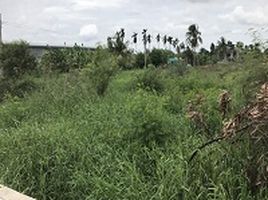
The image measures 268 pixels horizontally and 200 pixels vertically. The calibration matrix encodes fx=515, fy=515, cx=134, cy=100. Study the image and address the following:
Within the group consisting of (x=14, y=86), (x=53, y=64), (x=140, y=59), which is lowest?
(x=140, y=59)

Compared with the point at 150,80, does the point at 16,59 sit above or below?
above

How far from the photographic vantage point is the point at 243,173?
14.2ft

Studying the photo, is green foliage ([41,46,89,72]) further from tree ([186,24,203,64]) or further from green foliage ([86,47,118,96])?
tree ([186,24,203,64])

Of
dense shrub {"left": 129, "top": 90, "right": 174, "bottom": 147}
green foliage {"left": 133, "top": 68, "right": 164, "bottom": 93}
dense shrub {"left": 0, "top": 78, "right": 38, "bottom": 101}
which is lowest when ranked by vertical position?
dense shrub {"left": 0, "top": 78, "right": 38, "bottom": 101}

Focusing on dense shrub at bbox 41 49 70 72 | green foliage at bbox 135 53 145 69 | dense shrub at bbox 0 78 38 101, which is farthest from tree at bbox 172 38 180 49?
dense shrub at bbox 0 78 38 101

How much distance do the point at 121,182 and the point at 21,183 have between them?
1.37 metres

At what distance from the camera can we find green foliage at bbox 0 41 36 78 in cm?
2381

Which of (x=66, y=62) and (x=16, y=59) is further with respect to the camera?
(x=66, y=62)

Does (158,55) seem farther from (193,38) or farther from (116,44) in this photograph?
(116,44)

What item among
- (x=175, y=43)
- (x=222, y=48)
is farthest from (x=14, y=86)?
(x=175, y=43)

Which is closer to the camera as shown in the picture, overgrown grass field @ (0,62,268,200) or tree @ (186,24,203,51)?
overgrown grass field @ (0,62,268,200)

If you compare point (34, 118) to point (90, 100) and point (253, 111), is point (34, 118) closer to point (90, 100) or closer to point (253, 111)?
point (90, 100)

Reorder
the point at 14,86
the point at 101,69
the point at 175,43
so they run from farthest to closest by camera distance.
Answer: the point at 175,43, the point at 14,86, the point at 101,69

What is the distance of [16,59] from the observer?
2439cm
